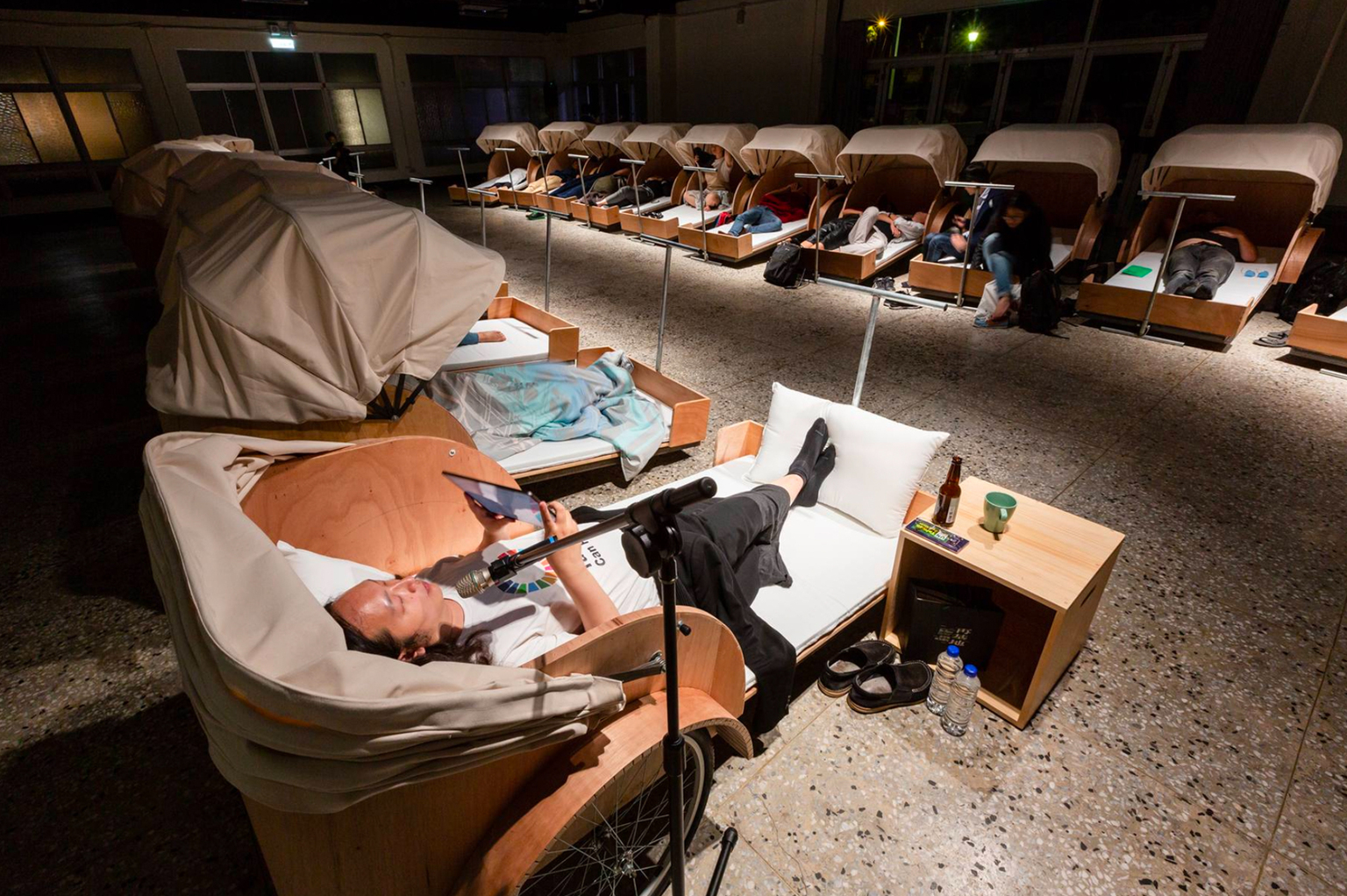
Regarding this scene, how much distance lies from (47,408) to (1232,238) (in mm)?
9544

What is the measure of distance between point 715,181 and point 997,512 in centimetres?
786

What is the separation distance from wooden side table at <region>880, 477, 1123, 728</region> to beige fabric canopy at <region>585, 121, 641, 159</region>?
945cm

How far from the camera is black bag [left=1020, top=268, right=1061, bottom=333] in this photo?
5.18 m

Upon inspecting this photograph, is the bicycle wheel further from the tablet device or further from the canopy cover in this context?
the canopy cover

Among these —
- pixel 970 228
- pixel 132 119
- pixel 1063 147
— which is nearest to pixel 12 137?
pixel 132 119

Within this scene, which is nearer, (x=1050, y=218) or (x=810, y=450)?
(x=810, y=450)

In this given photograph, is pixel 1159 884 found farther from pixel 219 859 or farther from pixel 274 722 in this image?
pixel 219 859

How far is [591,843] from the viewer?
161 centimetres

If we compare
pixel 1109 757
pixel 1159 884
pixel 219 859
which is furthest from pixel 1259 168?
pixel 219 859

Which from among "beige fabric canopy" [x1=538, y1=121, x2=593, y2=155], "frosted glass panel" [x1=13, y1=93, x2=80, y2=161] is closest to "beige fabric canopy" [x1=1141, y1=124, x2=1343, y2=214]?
"beige fabric canopy" [x1=538, y1=121, x2=593, y2=155]

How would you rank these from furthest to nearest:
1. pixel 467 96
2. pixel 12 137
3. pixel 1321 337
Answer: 1. pixel 467 96
2. pixel 12 137
3. pixel 1321 337

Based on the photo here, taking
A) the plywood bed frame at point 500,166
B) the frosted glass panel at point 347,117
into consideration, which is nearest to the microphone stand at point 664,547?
the plywood bed frame at point 500,166

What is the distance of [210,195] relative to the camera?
3.74m

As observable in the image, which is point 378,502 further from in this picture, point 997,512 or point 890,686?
point 997,512
